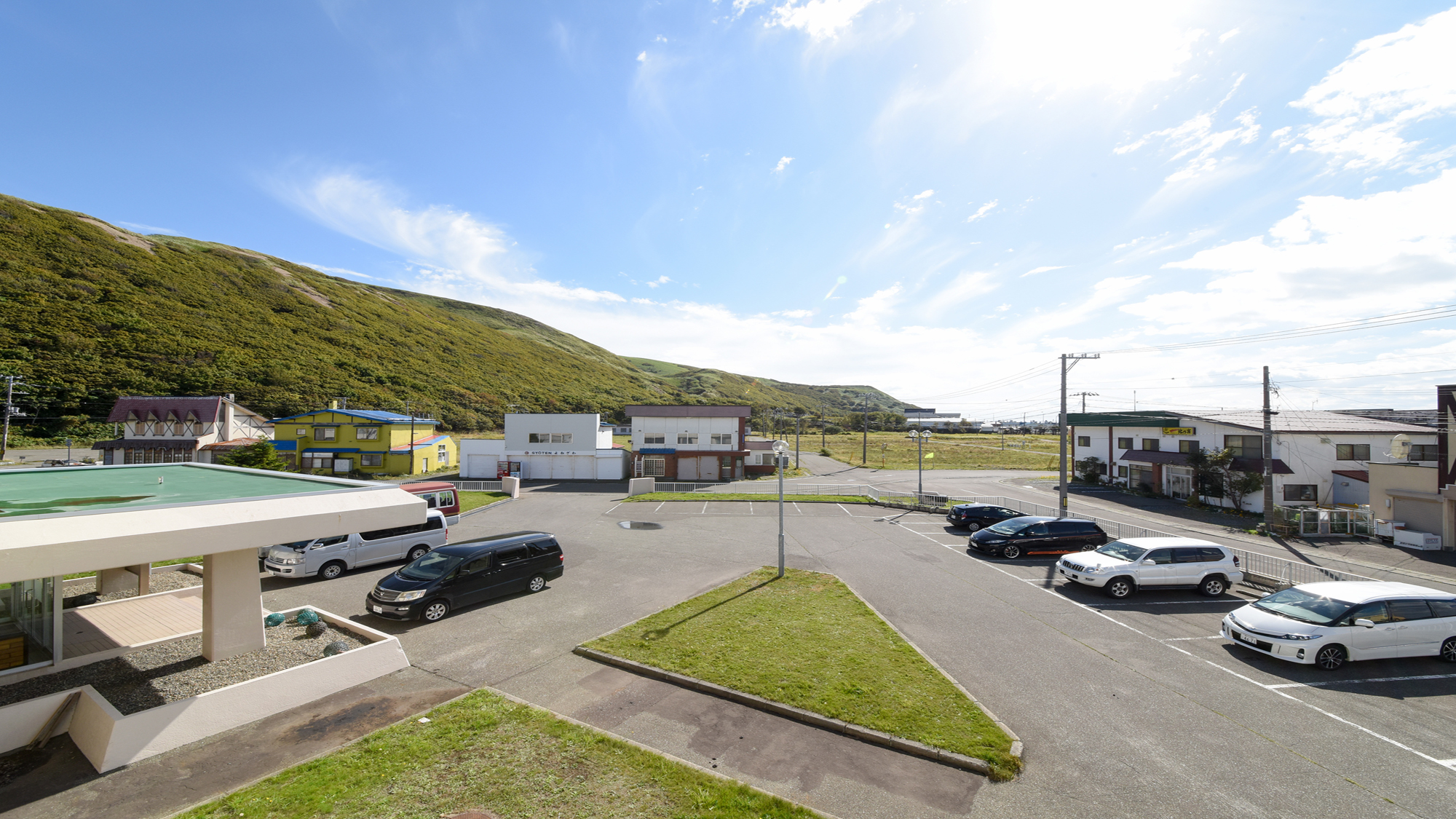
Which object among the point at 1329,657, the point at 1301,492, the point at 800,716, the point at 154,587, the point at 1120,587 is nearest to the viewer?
the point at 800,716

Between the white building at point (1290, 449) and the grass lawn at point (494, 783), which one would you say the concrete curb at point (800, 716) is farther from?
the white building at point (1290, 449)

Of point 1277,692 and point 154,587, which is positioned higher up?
point 154,587

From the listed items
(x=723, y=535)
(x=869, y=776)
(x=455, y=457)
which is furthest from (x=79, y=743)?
(x=455, y=457)

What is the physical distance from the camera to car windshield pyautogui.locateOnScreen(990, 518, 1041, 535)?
19.8m

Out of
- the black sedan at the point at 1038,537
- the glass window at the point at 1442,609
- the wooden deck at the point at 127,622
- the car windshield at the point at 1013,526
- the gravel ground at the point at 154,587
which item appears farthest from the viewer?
the car windshield at the point at 1013,526

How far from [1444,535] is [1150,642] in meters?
22.3

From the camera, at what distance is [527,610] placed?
43.3 ft

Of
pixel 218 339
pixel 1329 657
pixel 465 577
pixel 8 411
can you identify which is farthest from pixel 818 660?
pixel 218 339

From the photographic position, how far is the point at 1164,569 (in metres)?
15.0

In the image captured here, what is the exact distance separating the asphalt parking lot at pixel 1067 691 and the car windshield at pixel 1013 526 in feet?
4.97

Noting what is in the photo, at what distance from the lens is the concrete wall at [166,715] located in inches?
273

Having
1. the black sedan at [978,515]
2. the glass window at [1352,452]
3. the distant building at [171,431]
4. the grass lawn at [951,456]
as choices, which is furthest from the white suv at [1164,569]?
the distant building at [171,431]

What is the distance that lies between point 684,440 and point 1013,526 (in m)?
30.4

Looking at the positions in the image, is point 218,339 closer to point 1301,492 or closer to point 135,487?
point 135,487
